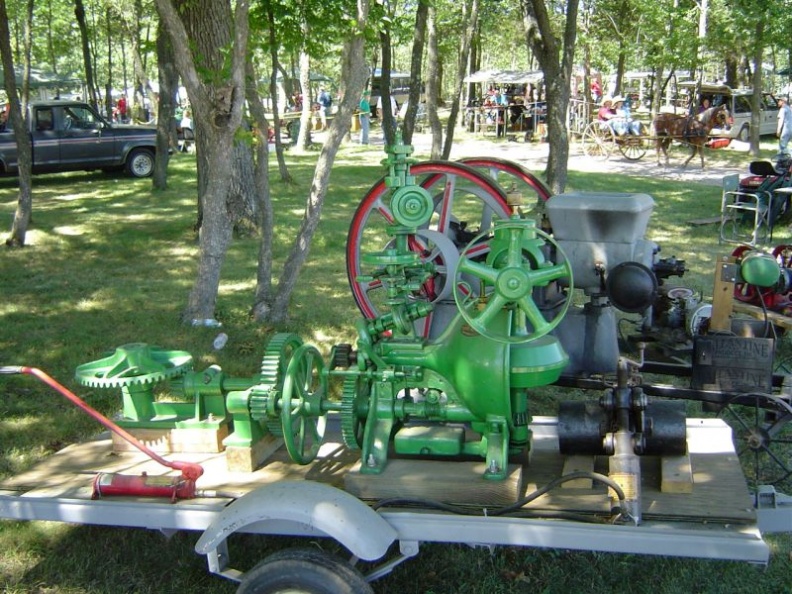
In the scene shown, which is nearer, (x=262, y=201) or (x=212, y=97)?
(x=212, y=97)

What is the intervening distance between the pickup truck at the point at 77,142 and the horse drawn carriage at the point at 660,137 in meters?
11.0

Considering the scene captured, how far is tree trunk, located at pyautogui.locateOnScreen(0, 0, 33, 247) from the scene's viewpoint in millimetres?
8836

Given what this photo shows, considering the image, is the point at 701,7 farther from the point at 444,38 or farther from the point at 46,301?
the point at 46,301

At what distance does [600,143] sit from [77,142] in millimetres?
12162

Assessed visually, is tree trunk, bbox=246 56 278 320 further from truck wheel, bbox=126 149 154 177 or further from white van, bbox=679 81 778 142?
white van, bbox=679 81 778 142

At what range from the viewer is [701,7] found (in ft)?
74.7

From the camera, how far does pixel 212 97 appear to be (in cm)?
592

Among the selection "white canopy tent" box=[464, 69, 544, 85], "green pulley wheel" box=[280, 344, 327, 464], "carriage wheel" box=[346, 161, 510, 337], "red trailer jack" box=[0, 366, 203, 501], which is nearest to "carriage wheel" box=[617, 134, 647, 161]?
"white canopy tent" box=[464, 69, 544, 85]

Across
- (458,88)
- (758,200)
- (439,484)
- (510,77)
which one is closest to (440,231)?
(439,484)

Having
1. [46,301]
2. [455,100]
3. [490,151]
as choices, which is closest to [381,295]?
[46,301]

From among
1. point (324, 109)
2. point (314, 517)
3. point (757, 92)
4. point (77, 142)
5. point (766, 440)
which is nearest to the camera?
point (314, 517)

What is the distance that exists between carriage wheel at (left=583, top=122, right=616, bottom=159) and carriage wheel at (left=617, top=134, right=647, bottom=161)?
0.32 metres

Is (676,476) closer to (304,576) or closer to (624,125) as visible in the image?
(304,576)

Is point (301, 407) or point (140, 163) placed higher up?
point (140, 163)
